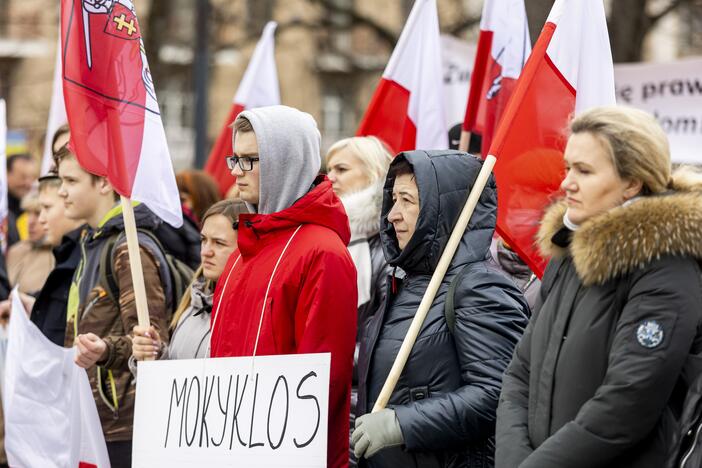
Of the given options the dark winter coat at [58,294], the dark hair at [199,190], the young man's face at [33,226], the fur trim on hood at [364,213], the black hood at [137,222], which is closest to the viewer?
the black hood at [137,222]

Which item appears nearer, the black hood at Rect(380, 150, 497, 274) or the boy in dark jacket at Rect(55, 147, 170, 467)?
the black hood at Rect(380, 150, 497, 274)

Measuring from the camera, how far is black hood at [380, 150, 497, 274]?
3963mm

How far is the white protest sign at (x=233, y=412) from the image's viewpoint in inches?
147

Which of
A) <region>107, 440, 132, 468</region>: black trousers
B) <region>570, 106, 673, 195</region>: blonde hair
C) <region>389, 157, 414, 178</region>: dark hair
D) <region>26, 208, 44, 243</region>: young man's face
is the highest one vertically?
<region>570, 106, 673, 195</region>: blonde hair

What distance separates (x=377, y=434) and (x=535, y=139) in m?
1.32

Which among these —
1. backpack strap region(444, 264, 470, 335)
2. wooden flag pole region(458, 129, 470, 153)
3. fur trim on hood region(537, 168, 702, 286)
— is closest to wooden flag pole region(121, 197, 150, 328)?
backpack strap region(444, 264, 470, 335)

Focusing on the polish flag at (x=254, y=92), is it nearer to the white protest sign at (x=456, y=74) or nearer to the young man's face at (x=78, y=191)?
the white protest sign at (x=456, y=74)

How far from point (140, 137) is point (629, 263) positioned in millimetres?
2395

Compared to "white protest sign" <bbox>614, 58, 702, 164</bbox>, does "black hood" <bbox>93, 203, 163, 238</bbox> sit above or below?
below

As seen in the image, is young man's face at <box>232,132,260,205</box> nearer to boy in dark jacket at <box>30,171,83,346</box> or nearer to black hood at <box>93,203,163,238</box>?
black hood at <box>93,203,163,238</box>

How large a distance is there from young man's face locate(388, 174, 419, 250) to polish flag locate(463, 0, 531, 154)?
1.84 meters

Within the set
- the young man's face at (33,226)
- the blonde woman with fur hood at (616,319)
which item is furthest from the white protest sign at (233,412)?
the young man's face at (33,226)

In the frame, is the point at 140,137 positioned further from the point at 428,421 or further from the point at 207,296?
the point at 428,421

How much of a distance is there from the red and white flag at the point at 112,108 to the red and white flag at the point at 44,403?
786mm
